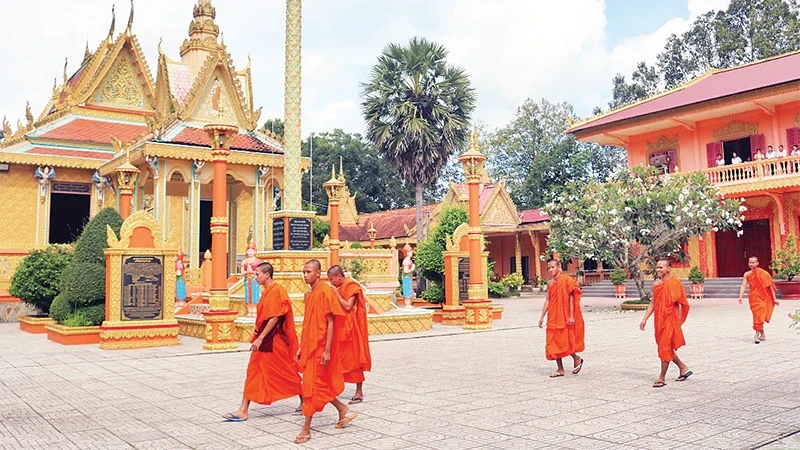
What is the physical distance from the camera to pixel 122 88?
2406 cm

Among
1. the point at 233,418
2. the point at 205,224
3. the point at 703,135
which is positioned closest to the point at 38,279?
the point at 205,224

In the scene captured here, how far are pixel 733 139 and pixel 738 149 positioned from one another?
0.46m

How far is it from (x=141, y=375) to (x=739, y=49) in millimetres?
37911

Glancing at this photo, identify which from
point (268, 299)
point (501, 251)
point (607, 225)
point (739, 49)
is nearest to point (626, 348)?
point (268, 299)

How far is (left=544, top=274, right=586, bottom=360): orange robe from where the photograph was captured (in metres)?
7.80

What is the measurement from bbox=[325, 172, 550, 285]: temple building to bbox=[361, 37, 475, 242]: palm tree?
4.18m

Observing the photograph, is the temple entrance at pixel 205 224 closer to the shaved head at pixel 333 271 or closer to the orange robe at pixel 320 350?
the shaved head at pixel 333 271

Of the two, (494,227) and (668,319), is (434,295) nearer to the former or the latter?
(668,319)

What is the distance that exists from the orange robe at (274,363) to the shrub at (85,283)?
333 inches

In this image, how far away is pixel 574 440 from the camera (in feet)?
15.2

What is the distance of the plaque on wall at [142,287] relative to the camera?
11.9 meters

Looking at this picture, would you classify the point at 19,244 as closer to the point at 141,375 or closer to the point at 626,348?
the point at 141,375

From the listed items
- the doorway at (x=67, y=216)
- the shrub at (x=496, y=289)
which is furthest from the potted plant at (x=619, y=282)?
the doorway at (x=67, y=216)

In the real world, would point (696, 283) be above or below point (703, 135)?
below
